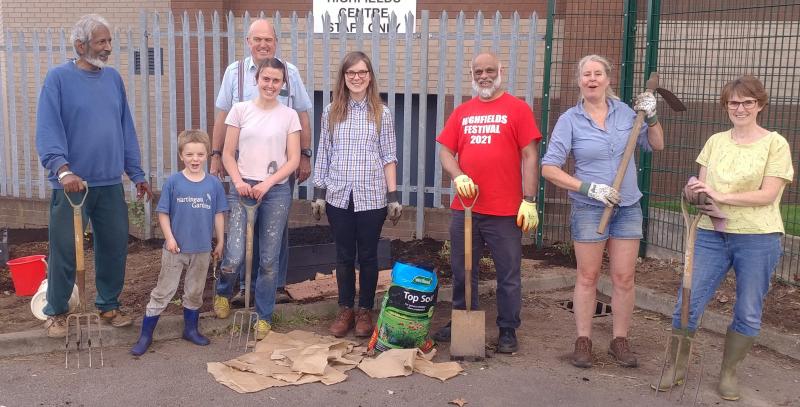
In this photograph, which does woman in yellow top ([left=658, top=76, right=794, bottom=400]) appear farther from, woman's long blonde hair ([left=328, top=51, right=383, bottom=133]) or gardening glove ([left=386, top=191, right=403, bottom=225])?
woman's long blonde hair ([left=328, top=51, right=383, bottom=133])

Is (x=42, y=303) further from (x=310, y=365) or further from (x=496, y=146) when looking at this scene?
(x=496, y=146)

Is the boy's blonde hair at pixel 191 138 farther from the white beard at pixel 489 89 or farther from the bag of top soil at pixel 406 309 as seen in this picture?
the white beard at pixel 489 89

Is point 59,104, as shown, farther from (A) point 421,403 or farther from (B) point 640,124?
(B) point 640,124

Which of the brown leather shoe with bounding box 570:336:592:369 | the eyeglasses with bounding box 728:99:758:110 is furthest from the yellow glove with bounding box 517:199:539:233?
the eyeglasses with bounding box 728:99:758:110

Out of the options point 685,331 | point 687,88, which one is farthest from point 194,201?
point 687,88

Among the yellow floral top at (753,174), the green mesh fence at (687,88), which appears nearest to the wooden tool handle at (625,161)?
the yellow floral top at (753,174)

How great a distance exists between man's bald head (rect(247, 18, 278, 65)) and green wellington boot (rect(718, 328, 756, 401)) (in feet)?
11.4

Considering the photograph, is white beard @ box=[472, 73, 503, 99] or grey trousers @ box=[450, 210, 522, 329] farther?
grey trousers @ box=[450, 210, 522, 329]

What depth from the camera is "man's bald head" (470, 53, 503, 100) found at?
460cm

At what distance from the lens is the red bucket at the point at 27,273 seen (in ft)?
19.1

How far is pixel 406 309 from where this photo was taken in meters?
4.77

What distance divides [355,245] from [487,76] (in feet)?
4.76

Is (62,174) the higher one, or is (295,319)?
(62,174)

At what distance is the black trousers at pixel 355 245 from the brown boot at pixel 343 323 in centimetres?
5
